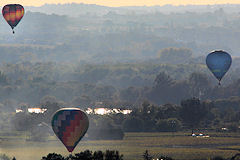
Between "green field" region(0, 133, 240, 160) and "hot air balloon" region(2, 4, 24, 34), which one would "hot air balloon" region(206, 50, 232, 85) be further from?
"hot air balloon" region(2, 4, 24, 34)

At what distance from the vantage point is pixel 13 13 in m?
162

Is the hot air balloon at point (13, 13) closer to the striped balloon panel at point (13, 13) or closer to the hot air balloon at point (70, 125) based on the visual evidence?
the striped balloon panel at point (13, 13)

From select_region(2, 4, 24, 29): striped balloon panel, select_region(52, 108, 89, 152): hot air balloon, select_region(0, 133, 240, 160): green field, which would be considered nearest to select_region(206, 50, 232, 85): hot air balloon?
select_region(0, 133, 240, 160): green field

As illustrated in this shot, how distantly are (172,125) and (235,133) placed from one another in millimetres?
18685

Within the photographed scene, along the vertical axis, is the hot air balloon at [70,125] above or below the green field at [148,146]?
below

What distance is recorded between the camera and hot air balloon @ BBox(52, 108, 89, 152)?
114 metres

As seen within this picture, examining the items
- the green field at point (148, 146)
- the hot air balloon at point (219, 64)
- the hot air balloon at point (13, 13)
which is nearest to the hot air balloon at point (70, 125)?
the green field at point (148, 146)

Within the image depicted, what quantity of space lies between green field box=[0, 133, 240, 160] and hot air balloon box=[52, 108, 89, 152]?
20002mm

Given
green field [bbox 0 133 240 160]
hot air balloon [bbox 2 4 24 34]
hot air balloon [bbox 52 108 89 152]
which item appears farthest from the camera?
hot air balloon [bbox 2 4 24 34]

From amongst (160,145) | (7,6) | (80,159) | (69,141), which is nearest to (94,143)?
(160,145)

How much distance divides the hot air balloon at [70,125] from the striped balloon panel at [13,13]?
49.6 meters

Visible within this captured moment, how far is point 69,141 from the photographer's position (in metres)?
116

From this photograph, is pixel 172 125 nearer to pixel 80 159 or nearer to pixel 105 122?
pixel 105 122

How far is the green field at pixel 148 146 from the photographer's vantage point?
142 metres
